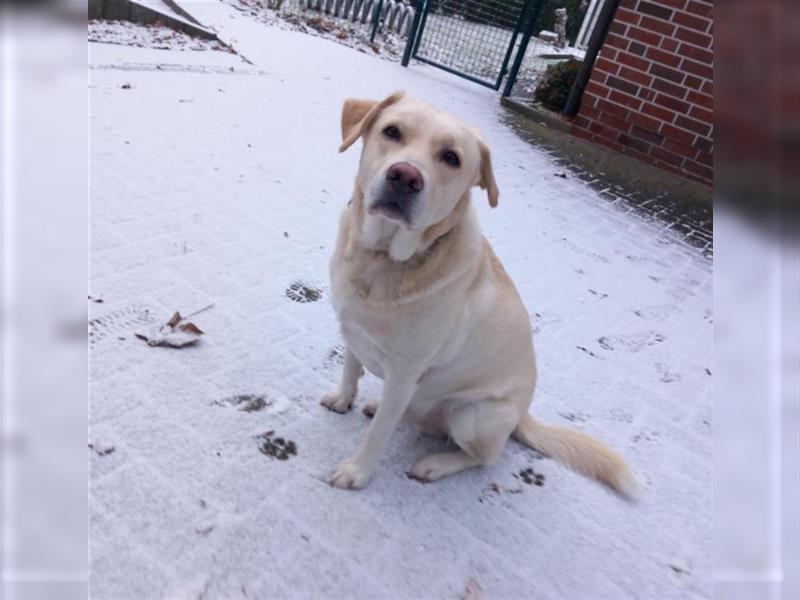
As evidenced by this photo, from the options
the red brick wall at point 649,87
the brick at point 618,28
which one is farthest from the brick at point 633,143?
the brick at point 618,28

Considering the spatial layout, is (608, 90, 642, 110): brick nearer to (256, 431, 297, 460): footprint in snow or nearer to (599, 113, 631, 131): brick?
(599, 113, 631, 131): brick

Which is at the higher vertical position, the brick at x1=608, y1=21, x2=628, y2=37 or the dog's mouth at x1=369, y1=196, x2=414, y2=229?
the brick at x1=608, y1=21, x2=628, y2=37

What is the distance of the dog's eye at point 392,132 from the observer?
1842 millimetres

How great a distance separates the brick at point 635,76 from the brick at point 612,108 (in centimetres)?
31

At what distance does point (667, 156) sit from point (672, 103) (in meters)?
0.55

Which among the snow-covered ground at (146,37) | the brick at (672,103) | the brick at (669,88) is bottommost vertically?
the snow-covered ground at (146,37)

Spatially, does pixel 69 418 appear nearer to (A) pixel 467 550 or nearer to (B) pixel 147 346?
(A) pixel 467 550

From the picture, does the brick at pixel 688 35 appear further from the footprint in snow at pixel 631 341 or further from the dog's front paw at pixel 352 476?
the dog's front paw at pixel 352 476

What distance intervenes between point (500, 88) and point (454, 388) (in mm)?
7284

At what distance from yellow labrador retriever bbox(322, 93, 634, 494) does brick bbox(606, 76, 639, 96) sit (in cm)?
500

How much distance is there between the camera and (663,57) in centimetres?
580

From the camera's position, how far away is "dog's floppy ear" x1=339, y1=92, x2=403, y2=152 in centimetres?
193

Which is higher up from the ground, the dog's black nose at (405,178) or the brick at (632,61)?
the brick at (632,61)

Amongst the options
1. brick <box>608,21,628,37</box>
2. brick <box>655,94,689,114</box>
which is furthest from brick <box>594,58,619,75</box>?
brick <box>655,94,689,114</box>
